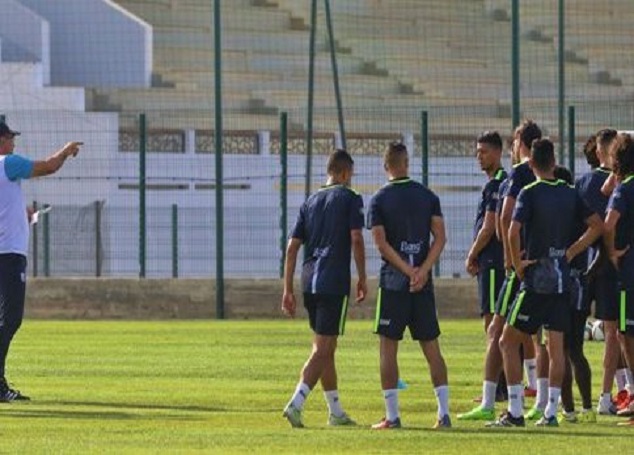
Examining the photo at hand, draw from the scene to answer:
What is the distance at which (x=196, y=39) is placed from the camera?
44188 millimetres

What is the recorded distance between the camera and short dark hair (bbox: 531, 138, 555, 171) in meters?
14.6

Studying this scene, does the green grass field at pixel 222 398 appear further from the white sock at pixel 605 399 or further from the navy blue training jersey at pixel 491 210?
the navy blue training jersey at pixel 491 210

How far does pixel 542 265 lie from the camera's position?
48.6ft

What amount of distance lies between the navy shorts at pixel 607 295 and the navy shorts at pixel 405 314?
1564 millimetres

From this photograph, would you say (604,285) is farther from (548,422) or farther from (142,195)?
(142,195)

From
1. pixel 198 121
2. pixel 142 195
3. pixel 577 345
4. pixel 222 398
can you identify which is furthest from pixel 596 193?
pixel 198 121

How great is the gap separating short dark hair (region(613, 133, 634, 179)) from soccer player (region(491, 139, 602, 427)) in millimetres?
501

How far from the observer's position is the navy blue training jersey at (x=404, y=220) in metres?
14.8

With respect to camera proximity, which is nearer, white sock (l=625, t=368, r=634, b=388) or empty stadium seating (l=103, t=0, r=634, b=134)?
white sock (l=625, t=368, r=634, b=388)

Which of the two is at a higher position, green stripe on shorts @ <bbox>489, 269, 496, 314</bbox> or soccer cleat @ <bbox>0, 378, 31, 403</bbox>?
green stripe on shorts @ <bbox>489, 269, 496, 314</bbox>

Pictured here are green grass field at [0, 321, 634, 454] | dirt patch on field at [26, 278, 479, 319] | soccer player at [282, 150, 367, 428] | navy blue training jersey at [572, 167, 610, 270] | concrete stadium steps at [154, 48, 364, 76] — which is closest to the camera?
green grass field at [0, 321, 634, 454]

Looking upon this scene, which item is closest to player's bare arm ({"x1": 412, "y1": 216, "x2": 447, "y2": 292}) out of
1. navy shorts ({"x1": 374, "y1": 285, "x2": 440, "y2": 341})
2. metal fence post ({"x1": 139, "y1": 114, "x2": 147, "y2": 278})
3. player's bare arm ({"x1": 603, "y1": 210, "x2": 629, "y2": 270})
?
navy shorts ({"x1": 374, "y1": 285, "x2": 440, "y2": 341})

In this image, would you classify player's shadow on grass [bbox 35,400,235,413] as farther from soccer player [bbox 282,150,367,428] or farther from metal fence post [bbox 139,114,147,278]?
metal fence post [bbox 139,114,147,278]

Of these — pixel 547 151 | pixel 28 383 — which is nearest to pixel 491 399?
pixel 547 151
